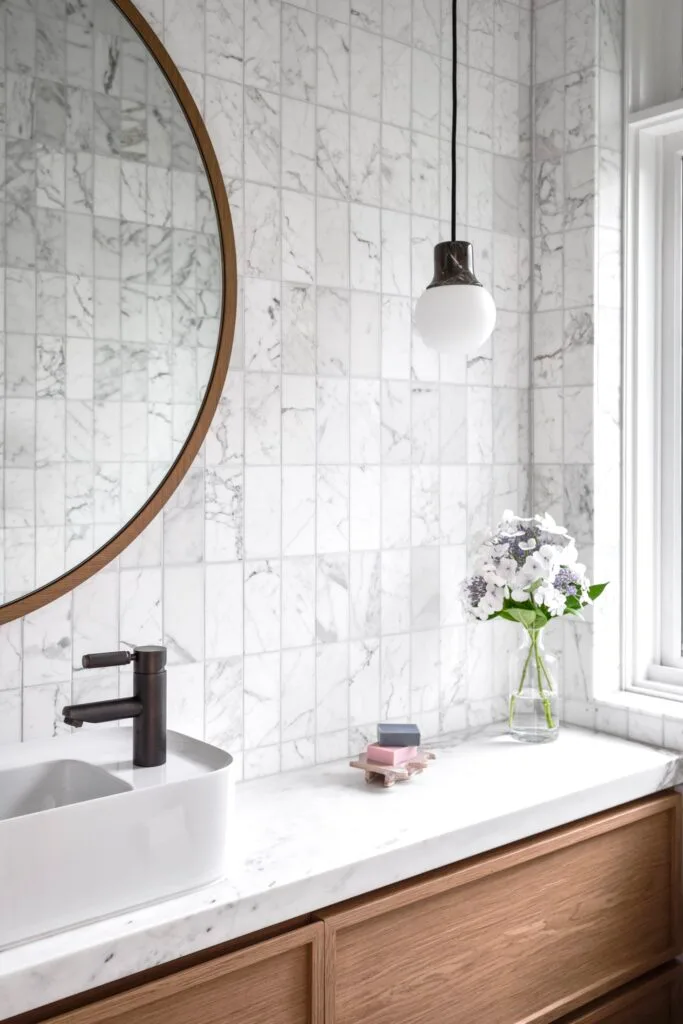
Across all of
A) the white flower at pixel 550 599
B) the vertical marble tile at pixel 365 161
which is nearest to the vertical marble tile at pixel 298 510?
the white flower at pixel 550 599

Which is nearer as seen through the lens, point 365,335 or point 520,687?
point 365,335

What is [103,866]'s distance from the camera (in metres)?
1.16

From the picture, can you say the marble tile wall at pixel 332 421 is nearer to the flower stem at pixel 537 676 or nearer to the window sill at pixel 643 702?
the flower stem at pixel 537 676

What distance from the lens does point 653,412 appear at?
2.19m

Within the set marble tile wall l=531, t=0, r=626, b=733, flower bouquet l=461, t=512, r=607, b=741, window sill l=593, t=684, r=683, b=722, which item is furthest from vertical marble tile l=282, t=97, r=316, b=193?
window sill l=593, t=684, r=683, b=722

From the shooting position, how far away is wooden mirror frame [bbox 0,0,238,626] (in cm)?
149

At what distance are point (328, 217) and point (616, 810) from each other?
4.10ft

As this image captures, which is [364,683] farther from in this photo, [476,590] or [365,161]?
[365,161]

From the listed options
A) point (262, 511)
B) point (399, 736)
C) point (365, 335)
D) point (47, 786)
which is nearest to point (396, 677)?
point (399, 736)

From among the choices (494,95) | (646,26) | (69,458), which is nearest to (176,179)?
(69,458)

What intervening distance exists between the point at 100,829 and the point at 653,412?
61.8 inches

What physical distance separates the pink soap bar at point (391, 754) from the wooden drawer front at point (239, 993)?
→ 1.39 ft

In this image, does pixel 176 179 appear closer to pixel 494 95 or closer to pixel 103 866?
pixel 494 95

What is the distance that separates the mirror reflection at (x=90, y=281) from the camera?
1430 mm
